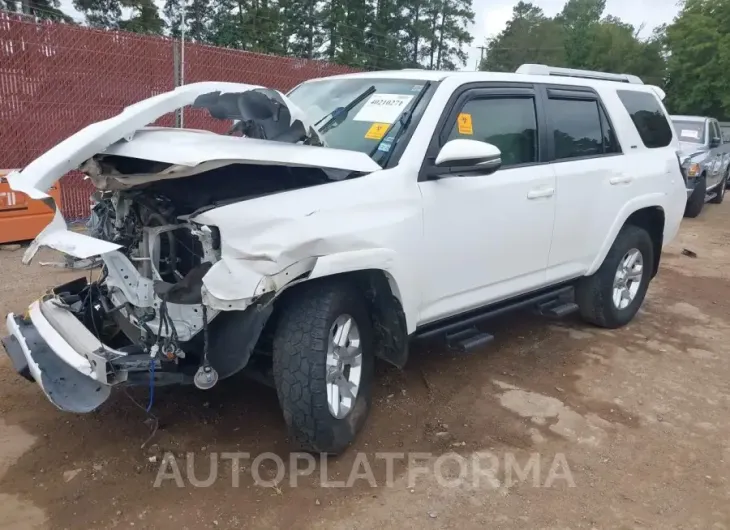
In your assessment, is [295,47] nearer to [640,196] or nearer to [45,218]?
[45,218]

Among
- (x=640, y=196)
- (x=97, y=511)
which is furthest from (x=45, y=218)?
(x=640, y=196)

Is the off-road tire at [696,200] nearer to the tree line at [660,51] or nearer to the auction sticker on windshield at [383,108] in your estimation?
the auction sticker on windshield at [383,108]

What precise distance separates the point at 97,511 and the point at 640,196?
14.8 feet

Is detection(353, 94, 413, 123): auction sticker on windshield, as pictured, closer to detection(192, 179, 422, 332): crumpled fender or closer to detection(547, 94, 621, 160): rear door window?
detection(192, 179, 422, 332): crumpled fender

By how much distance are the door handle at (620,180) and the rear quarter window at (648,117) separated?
49cm

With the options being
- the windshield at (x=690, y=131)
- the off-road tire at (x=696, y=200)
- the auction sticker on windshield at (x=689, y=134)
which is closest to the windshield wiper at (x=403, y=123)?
the off-road tire at (x=696, y=200)

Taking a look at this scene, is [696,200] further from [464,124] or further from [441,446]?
[441,446]

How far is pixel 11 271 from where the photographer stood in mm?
6281

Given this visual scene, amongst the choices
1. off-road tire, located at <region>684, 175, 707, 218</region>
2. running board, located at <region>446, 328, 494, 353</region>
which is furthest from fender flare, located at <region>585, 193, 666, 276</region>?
off-road tire, located at <region>684, 175, 707, 218</region>

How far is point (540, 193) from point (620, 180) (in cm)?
111

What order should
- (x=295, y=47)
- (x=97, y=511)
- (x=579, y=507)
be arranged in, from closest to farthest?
(x=97, y=511)
(x=579, y=507)
(x=295, y=47)

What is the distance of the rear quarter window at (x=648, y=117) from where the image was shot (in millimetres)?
5367

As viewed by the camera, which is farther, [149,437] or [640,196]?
[640,196]

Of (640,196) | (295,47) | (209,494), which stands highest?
(295,47)
